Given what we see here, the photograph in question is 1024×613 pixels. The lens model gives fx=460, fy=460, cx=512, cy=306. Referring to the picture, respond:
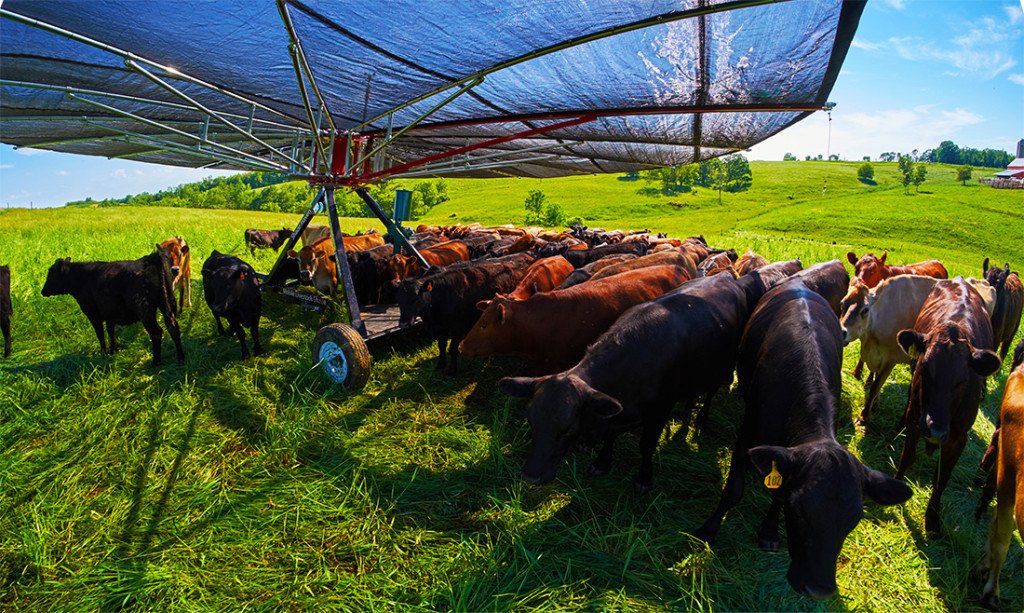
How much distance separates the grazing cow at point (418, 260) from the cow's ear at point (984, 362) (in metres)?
7.40

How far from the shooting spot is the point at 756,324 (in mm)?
4773

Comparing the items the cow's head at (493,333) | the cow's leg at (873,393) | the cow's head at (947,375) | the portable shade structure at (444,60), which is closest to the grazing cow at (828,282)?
the cow's leg at (873,393)

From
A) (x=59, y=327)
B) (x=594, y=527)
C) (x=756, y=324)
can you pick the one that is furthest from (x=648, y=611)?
(x=59, y=327)

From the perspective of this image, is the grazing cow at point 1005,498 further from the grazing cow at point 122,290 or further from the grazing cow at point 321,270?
the grazing cow at point 321,270

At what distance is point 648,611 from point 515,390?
1.72 metres

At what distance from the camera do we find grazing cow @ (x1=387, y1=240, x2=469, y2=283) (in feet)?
29.7

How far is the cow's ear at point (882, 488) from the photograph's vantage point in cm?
271

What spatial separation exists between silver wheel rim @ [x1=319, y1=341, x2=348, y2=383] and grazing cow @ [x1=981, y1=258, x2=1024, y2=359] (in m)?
9.04

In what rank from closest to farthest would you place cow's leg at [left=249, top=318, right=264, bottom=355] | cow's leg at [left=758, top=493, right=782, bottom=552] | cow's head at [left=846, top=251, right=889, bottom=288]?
cow's leg at [left=758, top=493, right=782, bottom=552] → cow's leg at [left=249, top=318, right=264, bottom=355] → cow's head at [left=846, top=251, right=889, bottom=288]

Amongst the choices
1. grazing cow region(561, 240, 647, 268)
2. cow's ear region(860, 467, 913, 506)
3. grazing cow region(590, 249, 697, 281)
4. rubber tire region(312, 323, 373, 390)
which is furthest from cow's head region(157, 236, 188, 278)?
cow's ear region(860, 467, 913, 506)

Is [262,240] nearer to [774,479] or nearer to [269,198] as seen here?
[774,479]

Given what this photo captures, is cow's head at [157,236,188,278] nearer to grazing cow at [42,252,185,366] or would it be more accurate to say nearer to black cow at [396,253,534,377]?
grazing cow at [42,252,185,366]

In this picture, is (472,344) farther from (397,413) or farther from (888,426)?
(888,426)

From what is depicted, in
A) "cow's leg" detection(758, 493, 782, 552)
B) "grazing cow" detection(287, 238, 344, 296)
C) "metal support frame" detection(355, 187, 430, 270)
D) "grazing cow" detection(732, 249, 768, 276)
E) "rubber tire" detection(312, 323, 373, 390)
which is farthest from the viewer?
"grazing cow" detection(732, 249, 768, 276)
